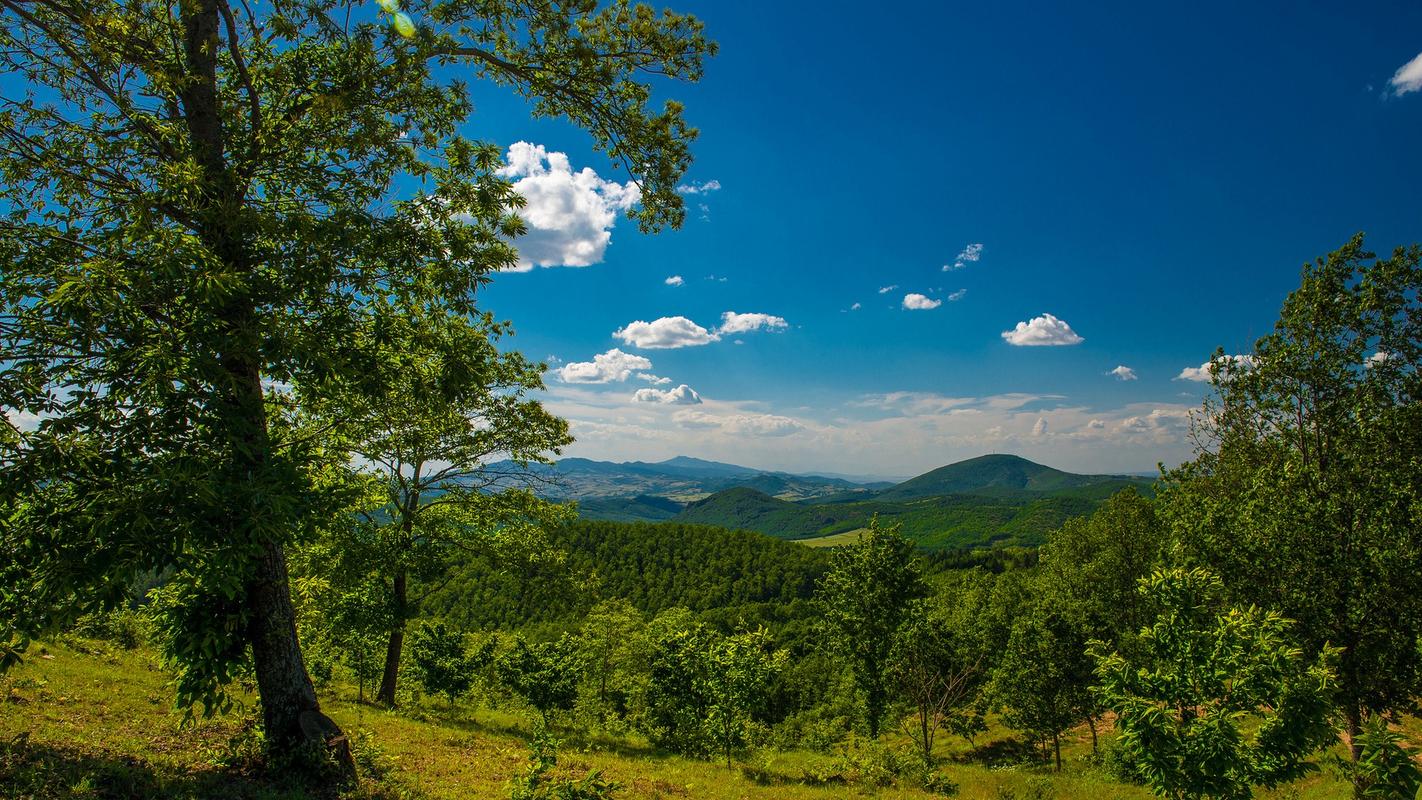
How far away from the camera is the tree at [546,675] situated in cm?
2752

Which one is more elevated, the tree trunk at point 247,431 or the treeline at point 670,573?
the tree trunk at point 247,431

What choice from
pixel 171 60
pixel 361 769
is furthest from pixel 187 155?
pixel 361 769

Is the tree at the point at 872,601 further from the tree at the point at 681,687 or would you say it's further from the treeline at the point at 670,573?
the treeline at the point at 670,573

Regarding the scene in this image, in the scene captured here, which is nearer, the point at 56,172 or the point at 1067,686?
the point at 56,172

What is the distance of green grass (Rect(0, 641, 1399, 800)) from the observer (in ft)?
26.6

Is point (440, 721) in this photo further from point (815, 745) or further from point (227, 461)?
point (815, 745)

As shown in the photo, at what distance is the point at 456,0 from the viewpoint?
8.45 meters

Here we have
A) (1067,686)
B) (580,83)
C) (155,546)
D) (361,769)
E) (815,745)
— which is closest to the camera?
(155,546)

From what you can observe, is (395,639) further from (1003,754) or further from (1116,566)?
(1003,754)

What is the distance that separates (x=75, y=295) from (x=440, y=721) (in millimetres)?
19622

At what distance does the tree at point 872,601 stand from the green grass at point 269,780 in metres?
5.41

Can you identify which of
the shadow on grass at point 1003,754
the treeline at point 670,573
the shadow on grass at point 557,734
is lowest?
the treeline at point 670,573

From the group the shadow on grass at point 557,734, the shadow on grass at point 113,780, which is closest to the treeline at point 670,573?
the shadow on grass at point 557,734

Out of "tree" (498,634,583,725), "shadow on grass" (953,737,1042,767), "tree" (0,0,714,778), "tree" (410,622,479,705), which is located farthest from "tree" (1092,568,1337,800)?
"shadow on grass" (953,737,1042,767)
